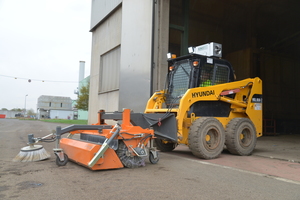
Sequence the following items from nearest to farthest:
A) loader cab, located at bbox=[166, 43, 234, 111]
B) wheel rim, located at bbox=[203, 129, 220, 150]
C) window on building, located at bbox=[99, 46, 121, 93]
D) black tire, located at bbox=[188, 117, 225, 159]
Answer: black tire, located at bbox=[188, 117, 225, 159]
wheel rim, located at bbox=[203, 129, 220, 150]
loader cab, located at bbox=[166, 43, 234, 111]
window on building, located at bbox=[99, 46, 121, 93]

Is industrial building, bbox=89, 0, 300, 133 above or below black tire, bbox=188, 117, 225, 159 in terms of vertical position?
above

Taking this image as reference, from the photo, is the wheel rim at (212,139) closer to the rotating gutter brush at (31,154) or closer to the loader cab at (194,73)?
the loader cab at (194,73)

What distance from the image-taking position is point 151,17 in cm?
1182

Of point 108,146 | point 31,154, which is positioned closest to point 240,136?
point 108,146

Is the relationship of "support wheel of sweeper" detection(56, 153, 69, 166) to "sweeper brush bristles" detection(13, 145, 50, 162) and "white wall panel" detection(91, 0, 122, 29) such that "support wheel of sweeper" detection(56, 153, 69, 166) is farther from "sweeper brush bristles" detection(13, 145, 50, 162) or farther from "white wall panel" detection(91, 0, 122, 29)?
"white wall panel" detection(91, 0, 122, 29)

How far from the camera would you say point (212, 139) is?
7516 millimetres

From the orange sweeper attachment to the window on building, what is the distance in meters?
9.59

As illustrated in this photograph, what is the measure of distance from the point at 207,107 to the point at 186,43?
19.2 feet

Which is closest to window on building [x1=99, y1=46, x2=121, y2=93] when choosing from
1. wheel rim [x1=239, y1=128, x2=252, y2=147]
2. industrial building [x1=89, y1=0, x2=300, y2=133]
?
industrial building [x1=89, y1=0, x2=300, y2=133]

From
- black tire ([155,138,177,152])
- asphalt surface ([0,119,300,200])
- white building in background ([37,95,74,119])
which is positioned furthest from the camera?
white building in background ([37,95,74,119])

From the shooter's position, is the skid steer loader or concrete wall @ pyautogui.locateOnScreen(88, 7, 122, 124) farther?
concrete wall @ pyautogui.locateOnScreen(88, 7, 122, 124)

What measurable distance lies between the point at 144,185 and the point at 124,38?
35.1 ft

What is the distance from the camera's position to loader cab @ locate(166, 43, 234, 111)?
786 centimetres

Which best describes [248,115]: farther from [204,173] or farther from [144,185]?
[144,185]
